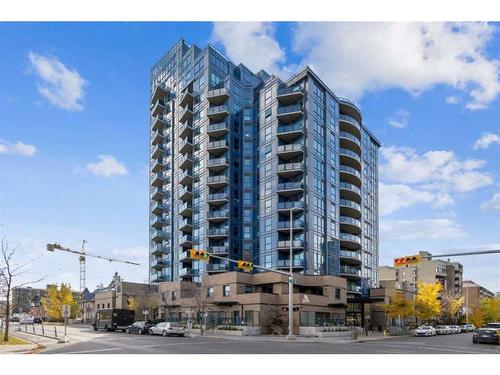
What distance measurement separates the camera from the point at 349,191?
72500 mm

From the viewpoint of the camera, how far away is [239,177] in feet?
243

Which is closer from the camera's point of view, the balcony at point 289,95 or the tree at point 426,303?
the balcony at point 289,95

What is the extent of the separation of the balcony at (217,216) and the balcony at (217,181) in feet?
12.9

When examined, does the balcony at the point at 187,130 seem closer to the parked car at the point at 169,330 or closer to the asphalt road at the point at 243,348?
the parked car at the point at 169,330

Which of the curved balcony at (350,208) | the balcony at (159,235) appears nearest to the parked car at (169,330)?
the curved balcony at (350,208)

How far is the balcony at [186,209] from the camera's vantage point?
78625 mm

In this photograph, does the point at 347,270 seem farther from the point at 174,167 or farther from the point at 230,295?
the point at 174,167

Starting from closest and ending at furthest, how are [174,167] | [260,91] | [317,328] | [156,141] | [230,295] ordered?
[317,328] → [230,295] → [260,91] → [174,167] → [156,141]

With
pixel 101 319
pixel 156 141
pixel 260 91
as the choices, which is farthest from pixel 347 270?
pixel 156 141

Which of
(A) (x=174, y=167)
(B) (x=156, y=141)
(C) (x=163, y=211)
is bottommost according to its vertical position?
(C) (x=163, y=211)

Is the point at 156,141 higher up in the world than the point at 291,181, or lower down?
higher up

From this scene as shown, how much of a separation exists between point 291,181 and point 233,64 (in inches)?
1032

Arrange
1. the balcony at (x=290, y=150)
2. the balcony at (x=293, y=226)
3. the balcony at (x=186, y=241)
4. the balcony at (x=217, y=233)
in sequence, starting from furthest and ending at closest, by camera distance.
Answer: the balcony at (x=186, y=241), the balcony at (x=217, y=233), the balcony at (x=290, y=150), the balcony at (x=293, y=226)

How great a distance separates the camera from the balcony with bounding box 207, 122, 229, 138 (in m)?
73.6
